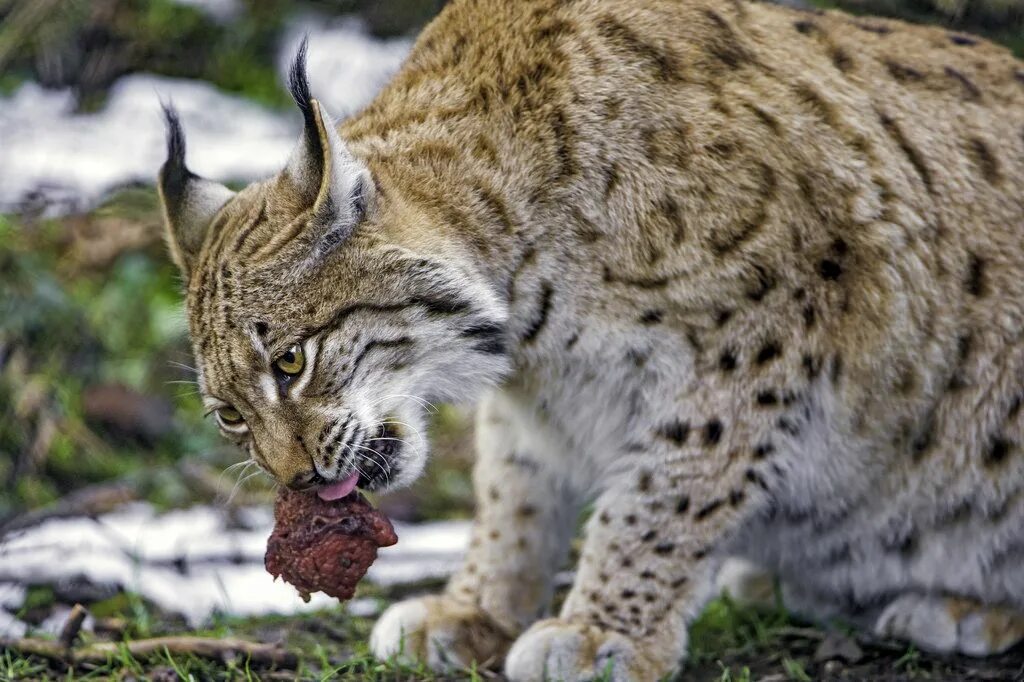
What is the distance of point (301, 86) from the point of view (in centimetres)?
359

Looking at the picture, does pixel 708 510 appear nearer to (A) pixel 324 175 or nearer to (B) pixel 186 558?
(A) pixel 324 175

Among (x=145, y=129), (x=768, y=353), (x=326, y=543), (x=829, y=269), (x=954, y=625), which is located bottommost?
(x=145, y=129)

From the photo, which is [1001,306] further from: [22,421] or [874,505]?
[22,421]

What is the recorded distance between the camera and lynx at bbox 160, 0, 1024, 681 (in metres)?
3.71

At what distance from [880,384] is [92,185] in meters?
4.70

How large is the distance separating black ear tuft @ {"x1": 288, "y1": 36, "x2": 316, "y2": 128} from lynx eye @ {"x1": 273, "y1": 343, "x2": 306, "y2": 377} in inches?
23.1

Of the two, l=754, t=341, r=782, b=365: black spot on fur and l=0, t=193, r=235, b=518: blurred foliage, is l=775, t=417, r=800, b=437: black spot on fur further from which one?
l=0, t=193, r=235, b=518: blurred foliage

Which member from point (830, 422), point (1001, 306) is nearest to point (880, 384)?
point (830, 422)

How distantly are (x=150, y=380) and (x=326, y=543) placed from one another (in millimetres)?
2930

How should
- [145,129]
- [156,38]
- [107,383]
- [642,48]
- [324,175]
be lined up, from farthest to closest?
1. [156,38]
2. [145,129]
3. [107,383]
4. [642,48]
5. [324,175]

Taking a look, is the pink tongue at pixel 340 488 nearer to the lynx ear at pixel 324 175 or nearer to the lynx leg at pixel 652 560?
the lynx ear at pixel 324 175

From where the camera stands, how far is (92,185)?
7.32 m

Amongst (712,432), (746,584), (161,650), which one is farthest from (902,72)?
(161,650)

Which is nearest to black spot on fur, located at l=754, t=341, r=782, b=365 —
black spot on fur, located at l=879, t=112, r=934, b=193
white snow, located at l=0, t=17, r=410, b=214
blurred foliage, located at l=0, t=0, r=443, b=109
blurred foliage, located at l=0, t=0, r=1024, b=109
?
black spot on fur, located at l=879, t=112, r=934, b=193
